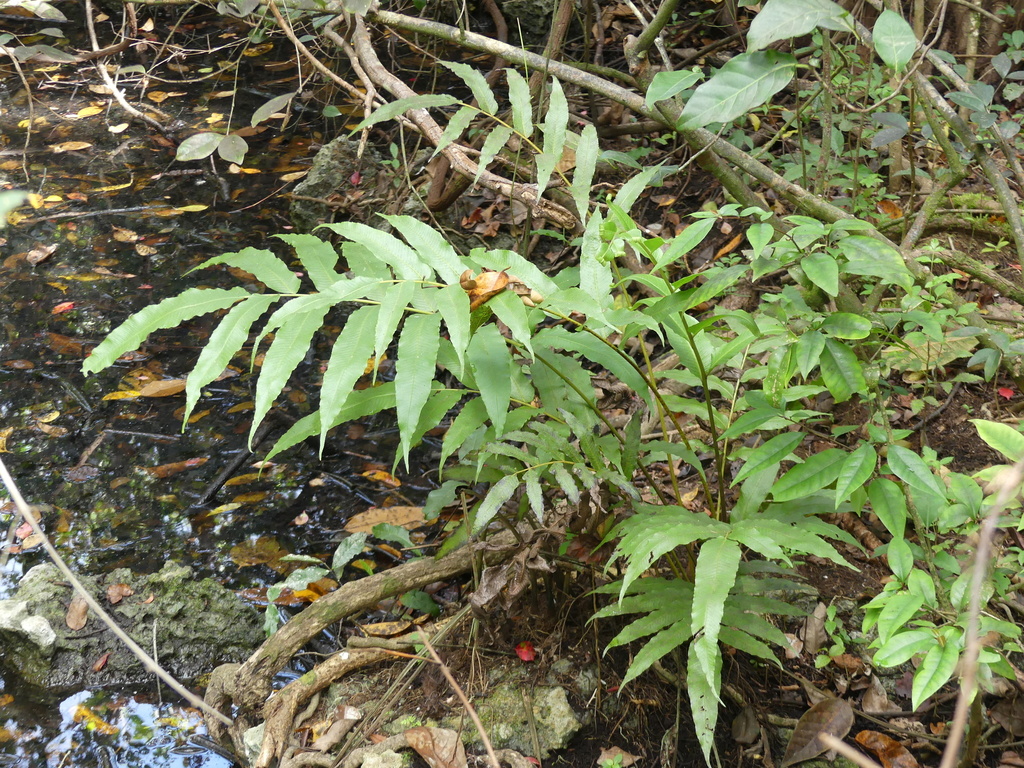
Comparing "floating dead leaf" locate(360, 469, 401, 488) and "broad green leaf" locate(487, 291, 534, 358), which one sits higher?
"broad green leaf" locate(487, 291, 534, 358)

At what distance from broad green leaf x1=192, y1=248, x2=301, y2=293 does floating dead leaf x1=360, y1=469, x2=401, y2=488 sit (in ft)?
4.38

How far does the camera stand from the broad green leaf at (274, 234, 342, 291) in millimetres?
1792

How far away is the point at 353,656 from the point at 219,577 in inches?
27.0

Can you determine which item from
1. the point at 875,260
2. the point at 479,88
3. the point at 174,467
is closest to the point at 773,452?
the point at 875,260

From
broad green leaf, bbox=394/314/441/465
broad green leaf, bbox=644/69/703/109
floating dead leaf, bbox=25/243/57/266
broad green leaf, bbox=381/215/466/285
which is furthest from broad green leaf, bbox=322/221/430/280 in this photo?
floating dead leaf, bbox=25/243/57/266

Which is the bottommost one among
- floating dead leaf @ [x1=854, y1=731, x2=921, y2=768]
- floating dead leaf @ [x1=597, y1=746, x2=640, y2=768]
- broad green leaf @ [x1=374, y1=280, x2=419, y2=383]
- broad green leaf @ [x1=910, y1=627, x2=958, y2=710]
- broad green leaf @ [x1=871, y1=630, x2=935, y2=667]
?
floating dead leaf @ [x1=597, y1=746, x2=640, y2=768]

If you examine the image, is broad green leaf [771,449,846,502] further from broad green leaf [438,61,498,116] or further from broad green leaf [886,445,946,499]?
broad green leaf [438,61,498,116]

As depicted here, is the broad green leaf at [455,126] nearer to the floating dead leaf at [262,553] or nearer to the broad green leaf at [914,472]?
the broad green leaf at [914,472]

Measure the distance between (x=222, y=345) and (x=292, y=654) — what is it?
1.03m

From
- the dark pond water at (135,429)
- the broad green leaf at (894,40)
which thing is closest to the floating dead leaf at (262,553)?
the dark pond water at (135,429)

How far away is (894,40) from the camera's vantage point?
154 centimetres

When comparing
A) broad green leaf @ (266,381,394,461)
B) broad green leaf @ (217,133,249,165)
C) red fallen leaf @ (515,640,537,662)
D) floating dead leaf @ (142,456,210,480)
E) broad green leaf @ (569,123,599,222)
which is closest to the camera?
broad green leaf @ (266,381,394,461)

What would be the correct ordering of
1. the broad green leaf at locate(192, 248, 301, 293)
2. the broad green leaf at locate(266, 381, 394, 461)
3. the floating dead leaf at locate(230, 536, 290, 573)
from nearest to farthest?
the broad green leaf at locate(192, 248, 301, 293) → the broad green leaf at locate(266, 381, 394, 461) → the floating dead leaf at locate(230, 536, 290, 573)

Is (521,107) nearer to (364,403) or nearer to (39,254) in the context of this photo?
(364,403)
